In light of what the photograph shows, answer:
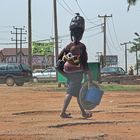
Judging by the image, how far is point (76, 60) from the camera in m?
13.0

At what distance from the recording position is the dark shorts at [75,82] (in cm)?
1324

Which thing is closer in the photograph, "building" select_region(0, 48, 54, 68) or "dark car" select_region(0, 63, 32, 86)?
"dark car" select_region(0, 63, 32, 86)

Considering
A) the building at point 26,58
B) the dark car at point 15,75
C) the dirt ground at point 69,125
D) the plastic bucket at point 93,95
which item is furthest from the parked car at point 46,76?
the plastic bucket at point 93,95

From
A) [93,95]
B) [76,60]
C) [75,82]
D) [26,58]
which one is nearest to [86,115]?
[93,95]

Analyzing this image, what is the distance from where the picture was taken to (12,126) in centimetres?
1188

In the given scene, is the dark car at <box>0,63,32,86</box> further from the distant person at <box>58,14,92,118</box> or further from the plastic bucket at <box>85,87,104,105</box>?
the plastic bucket at <box>85,87,104,105</box>

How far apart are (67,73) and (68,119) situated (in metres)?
1.04

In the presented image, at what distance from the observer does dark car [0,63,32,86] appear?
4350cm

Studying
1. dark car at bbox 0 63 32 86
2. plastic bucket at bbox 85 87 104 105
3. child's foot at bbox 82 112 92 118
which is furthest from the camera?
dark car at bbox 0 63 32 86

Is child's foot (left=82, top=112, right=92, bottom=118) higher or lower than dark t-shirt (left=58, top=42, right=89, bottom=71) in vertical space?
lower

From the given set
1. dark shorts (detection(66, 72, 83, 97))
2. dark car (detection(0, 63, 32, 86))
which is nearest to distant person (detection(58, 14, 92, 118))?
dark shorts (detection(66, 72, 83, 97))

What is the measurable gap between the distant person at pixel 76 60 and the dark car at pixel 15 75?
30253 millimetres

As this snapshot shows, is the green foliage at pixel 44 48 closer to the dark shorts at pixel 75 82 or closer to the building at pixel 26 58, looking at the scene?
the building at pixel 26 58

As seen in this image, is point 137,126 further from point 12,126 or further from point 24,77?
point 24,77
